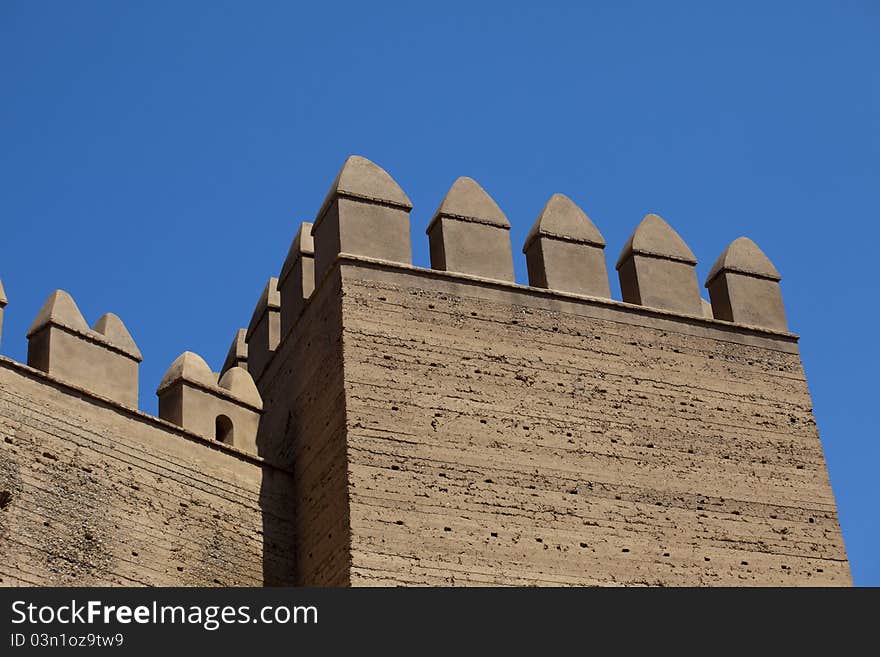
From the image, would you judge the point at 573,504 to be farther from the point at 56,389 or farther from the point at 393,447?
the point at 56,389

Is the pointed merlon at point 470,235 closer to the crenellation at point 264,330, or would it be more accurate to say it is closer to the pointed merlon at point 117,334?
the crenellation at point 264,330

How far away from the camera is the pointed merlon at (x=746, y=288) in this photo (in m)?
14.3

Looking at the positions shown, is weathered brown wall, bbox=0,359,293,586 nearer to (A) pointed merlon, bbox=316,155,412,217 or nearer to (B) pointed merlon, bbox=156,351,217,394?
(B) pointed merlon, bbox=156,351,217,394

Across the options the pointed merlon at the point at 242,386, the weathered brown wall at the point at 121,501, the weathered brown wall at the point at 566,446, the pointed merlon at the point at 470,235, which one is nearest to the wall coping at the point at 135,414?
the weathered brown wall at the point at 121,501

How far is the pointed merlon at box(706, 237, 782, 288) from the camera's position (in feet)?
47.8

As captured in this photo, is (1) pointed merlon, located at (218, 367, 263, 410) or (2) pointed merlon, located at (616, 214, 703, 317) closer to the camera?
(1) pointed merlon, located at (218, 367, 263, 410)

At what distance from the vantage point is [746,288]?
14.5 m

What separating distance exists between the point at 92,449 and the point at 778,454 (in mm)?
4928

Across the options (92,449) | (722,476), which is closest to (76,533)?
(92,449)

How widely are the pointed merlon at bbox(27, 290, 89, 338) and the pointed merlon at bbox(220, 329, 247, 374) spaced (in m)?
2.58

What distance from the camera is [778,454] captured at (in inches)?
533

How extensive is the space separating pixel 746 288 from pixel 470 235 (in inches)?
92.4

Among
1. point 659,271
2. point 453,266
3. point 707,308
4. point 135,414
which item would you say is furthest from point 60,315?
point 707,308

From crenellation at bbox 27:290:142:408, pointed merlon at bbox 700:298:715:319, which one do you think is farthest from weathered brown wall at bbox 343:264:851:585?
crenellation at bbox 27:290:142:408
